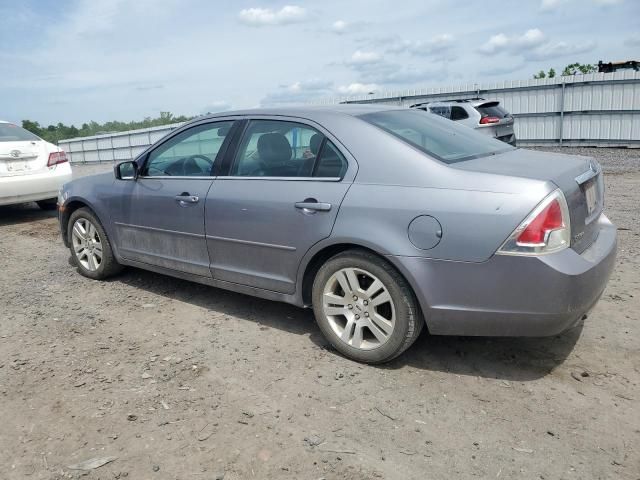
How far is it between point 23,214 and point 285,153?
7730 mm

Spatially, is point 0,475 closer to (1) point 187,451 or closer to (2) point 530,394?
(1) point 187,451

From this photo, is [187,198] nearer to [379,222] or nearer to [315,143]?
[315,143]

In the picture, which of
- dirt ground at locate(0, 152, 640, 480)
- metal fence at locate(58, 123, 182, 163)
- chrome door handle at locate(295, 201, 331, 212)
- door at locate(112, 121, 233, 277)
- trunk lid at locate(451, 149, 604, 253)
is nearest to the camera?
dirt ground at locate(0, 152, 640, 480)

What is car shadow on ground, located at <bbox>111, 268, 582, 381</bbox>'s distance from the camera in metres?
3.45

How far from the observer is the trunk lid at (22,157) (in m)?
8.35

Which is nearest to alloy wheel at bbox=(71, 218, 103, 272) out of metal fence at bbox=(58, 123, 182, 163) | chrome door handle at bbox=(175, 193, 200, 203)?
chrome door handle at bbox=(175, 193, 200, 203)

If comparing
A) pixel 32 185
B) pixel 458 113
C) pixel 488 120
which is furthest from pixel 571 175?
pixel 458 113

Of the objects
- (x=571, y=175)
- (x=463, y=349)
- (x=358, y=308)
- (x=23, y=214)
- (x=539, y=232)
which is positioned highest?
(x=571, y=175)

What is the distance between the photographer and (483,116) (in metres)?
13.3

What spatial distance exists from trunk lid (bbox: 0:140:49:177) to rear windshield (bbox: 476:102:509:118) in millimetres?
9461

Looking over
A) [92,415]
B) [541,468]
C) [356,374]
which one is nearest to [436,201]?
[356,374]

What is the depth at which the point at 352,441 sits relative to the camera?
2.78m

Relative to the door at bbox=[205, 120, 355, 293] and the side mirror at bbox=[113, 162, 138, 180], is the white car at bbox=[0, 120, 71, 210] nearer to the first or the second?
the side mirror at bbox=[113, 162, 138, 180]

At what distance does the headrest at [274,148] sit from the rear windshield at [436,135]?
22.9 inches
